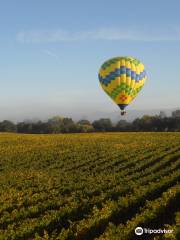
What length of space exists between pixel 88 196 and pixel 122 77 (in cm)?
3188

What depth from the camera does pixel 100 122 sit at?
131 m

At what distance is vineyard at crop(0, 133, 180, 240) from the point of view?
697 inches

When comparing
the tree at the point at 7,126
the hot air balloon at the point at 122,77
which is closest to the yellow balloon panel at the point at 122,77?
the hot air balloon at the point at 122,77

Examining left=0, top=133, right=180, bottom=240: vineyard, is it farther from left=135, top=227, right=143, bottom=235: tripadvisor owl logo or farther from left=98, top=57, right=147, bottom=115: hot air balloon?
left=98, top=57, right=147, bottom=115: hot air balloon

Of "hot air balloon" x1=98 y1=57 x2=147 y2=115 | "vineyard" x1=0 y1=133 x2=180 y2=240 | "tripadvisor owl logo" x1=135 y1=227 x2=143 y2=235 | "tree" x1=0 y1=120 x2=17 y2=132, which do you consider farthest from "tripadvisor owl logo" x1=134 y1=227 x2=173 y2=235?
"tree" x1=0 y1=120 x2=17 y2=132

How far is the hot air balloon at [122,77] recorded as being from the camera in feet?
182

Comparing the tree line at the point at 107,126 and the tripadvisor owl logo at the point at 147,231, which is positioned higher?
the tree line at the point at 107,126

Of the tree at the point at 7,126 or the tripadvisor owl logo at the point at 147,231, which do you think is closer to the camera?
the tripadvisor owl logo at the point at 147,231

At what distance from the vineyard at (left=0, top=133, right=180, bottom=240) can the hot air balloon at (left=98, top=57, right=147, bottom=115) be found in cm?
1153

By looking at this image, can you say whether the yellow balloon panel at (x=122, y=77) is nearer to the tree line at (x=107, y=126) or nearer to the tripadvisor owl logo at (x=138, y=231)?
the tripadvisor owl logo at (x=138, y=231)

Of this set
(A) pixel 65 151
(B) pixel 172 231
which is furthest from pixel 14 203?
(A) pixel 65 151

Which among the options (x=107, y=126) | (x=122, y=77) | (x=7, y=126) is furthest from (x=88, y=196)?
(x=7, y=126)

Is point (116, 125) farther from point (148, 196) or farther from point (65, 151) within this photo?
point (148, 196)

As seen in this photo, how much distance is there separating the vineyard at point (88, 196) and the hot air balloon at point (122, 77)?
1153 cm
